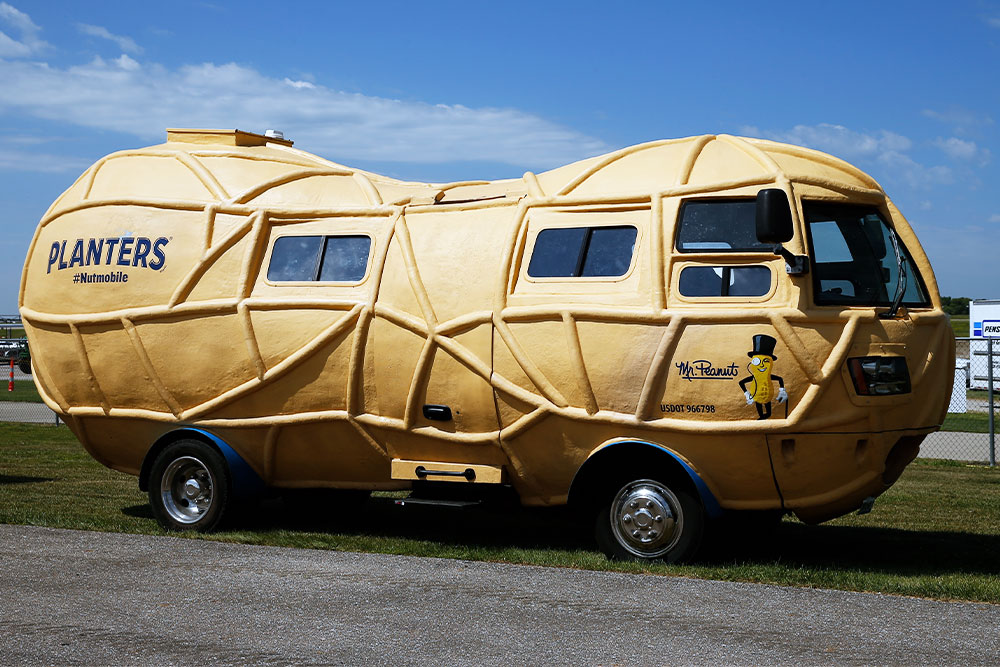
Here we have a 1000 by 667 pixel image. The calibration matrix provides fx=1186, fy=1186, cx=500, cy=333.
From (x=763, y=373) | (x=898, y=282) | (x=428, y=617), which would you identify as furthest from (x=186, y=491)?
(x=898, y=282)

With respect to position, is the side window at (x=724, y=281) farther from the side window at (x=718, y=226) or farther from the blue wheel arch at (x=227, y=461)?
the blue wheel arch at (x=227, y=461)

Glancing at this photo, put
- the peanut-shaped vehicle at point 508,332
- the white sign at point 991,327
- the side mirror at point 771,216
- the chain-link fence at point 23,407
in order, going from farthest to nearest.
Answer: the white sign at point 991,327 < the chain-link fence at point 23,407 < the peanut-shaped vehicle at point 508,332 < the side mirror at point 771,216

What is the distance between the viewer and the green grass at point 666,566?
866 centimetres

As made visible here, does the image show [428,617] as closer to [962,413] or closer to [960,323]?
[962,413]

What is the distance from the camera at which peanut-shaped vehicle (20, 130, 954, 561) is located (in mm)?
8734

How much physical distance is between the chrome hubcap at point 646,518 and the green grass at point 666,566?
9.9 inches

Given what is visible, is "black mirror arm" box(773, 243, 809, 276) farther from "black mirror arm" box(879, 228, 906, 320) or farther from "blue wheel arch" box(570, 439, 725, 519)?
"blue wheel arch" box(570, 439, 725, 519)

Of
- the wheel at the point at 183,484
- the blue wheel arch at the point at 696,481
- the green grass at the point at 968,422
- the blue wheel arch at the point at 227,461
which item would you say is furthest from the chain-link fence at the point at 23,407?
the green grass at the point at 968,422

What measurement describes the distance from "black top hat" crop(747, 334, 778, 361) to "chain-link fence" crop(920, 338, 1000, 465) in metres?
5.15

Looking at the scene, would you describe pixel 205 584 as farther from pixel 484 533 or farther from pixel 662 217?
pixel 662 217

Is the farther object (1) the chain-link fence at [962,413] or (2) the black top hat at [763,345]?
(1) the chain-link fence at [962,413]

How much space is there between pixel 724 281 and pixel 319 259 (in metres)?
3.69

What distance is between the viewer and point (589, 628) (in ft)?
22.7

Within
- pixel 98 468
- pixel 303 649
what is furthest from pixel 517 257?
pixel 98 468
